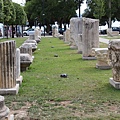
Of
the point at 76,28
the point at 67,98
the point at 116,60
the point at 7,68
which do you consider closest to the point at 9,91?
the point at 7,68

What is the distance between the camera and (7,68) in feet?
27.3

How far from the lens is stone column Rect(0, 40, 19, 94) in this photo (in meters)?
8.25

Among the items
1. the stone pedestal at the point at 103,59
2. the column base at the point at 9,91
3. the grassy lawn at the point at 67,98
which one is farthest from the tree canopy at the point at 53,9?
the column base at the point at 9,91

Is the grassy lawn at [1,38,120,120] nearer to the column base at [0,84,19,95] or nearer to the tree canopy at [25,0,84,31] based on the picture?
the column base at [0,84,19,95]

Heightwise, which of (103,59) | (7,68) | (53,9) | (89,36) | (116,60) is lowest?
(103,59)

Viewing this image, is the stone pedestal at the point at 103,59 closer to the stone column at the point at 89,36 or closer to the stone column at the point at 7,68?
the stone column at the point at 89,36

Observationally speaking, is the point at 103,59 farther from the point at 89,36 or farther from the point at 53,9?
the point at 53,9

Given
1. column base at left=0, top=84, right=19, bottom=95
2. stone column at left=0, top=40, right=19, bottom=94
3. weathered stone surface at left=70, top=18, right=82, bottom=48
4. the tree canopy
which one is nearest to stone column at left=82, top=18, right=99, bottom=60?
weathered stone surface at left=70, top=18, right=82, bottom=48

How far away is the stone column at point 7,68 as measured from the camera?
8250 mm

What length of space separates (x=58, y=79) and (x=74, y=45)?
1268 centimetres

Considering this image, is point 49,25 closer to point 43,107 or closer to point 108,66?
point 108,66

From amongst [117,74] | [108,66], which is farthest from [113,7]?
[117,74]

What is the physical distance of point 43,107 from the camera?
23.4 feet

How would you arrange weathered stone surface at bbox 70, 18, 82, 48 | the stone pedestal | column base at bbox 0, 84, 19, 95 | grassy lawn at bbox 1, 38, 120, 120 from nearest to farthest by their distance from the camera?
grassy lawn at bbox 1, 38, 120, 120 → column base at bbox 0, 84, 19, 95 → the stone pedestal → weathered stone surface at bbox 70, 18, 82, 48
